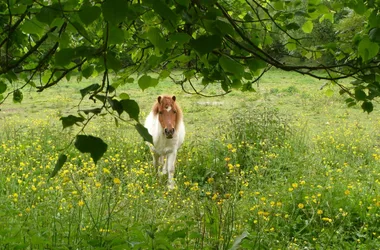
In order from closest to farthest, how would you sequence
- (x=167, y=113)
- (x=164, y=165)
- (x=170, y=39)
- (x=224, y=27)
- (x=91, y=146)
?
(x=91, y=146) → (x=224, y=27) → (x=170, y=39) → (x=164, y=165) → (x=167, y=113)

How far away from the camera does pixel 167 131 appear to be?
6.96 meters

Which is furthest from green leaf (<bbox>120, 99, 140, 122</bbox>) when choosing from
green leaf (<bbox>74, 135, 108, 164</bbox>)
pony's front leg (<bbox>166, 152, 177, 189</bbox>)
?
pony's front leg (<bbox>166, 152, 177, 189</bbox>)

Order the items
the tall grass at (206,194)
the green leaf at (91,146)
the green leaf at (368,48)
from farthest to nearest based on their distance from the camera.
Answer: the tall grass at (206,194) → the green leaf at (368,48) → the green leaf at (91,146)

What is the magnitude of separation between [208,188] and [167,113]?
140cm

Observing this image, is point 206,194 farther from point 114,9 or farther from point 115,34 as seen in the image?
point 114,9

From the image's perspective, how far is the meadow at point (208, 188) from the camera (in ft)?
9.62

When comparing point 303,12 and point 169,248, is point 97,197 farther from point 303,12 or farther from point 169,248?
point 303,12

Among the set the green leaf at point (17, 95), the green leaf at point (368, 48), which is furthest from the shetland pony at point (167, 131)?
the green leaf at point (368, 48)

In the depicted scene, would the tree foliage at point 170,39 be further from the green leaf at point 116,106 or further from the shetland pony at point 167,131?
the shetland pony at point 167,131

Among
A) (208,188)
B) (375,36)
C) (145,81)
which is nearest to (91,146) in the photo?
(145,81)

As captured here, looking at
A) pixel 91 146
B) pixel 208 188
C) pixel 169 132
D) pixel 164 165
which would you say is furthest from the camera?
pixel 169 132

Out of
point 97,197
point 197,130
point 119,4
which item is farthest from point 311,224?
point 197,130

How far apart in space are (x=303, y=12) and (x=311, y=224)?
9.39 ft

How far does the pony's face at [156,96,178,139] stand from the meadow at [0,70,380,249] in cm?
59
